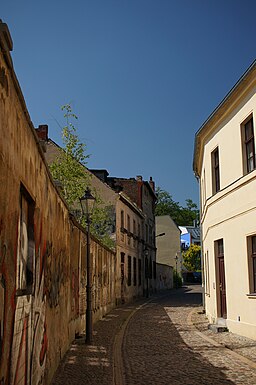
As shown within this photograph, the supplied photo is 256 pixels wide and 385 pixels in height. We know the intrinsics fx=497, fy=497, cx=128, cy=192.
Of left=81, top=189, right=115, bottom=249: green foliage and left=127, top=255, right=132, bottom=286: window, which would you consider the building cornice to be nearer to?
left=81, top=189, right=115, bottom=249: green foliage

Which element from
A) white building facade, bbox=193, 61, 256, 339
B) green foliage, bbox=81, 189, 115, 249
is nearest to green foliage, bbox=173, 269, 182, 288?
green foliage, bbox=81, 189, 115, 249

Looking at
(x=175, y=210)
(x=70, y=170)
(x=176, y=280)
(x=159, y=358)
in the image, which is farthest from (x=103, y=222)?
(x=175, y=210)

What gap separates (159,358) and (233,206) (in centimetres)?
597

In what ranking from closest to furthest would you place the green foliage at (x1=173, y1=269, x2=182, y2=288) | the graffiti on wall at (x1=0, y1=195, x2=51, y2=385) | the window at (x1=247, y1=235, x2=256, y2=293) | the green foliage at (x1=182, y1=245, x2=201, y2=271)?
the graffiti on wall at (x1=0, y1=195, x2=51, y2=385) < the window at (x1=247, y1=235, x2=256, y2=293) < the green foliage at (x1=173, y1=269, x2=182, y2=288) < the green foliage at (x1=182, y1=245, x2=201, y2=271)

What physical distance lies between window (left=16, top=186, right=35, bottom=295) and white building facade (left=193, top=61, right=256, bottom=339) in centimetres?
840

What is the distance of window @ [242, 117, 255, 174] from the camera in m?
13.8

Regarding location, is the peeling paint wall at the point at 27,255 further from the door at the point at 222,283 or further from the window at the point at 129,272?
the window at the point at 129,272

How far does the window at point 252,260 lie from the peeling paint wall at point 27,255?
532cm

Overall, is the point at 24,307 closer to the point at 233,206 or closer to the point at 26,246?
the point at 26,246

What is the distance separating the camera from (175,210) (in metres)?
95.2

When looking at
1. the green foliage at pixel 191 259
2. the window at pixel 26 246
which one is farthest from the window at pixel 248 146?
the green foliage at pixel 191 259

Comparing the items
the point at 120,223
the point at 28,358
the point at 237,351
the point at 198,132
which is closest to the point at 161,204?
the point at 120,223

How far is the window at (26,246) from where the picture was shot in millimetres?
5359

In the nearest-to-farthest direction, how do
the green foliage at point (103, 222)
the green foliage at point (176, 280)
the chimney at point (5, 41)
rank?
the chimney at point (5, 41) → the green foliage at point (103, 222) → the green foliage at point (176, 280)
